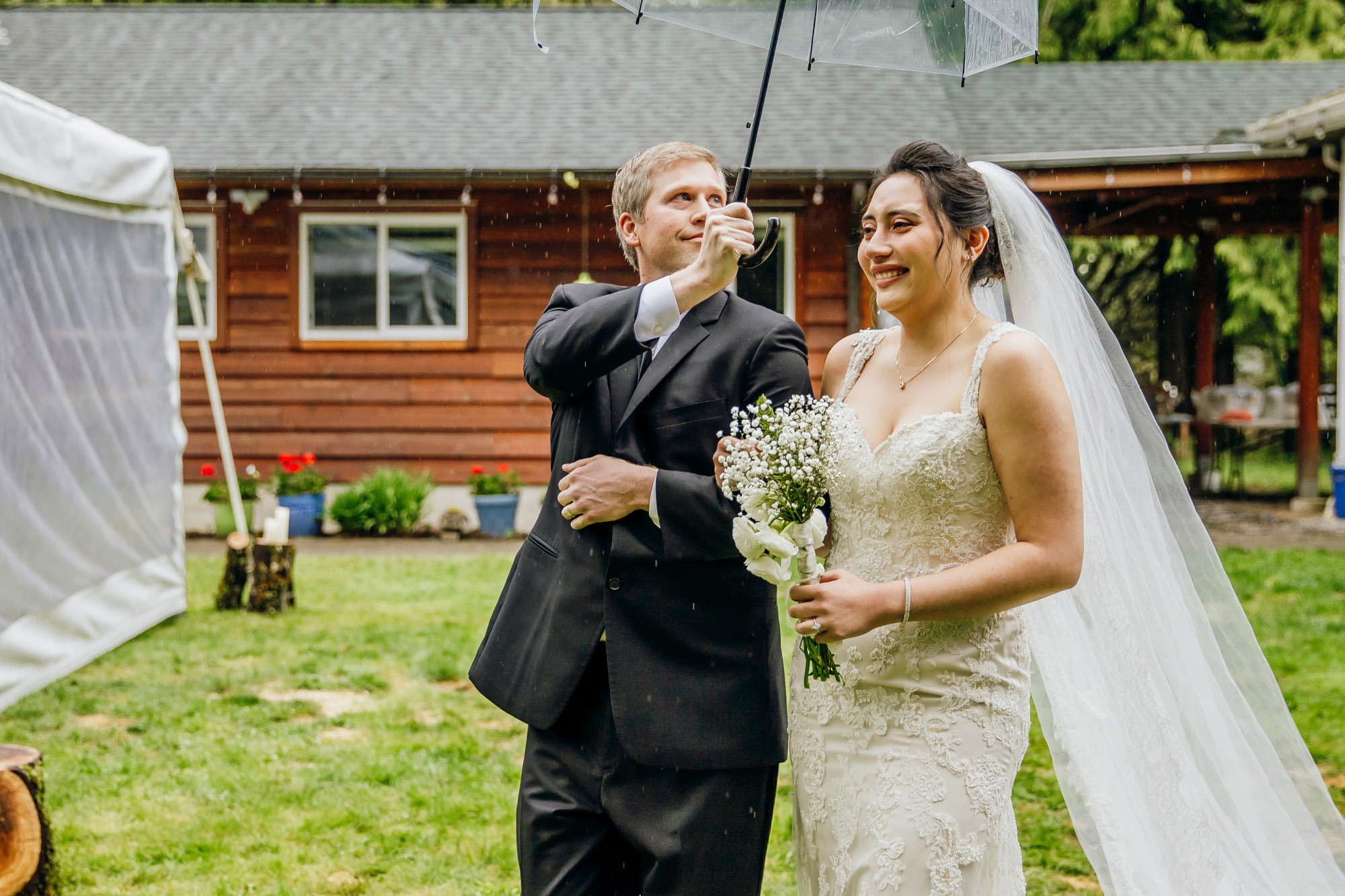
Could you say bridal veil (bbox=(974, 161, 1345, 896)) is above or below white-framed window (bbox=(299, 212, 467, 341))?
below

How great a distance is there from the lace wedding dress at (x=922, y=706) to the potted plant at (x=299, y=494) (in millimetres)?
9930

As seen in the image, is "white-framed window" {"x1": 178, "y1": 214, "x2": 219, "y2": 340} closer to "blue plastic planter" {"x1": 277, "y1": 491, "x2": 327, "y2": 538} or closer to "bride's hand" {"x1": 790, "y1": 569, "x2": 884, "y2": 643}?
"blue plastic planter" {"x1": 277, "y1": 491, "x2": 327, "y2": 538}

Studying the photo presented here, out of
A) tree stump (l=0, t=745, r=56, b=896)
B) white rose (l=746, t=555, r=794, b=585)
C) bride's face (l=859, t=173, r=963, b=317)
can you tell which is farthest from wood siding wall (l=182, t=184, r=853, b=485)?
white rose (l=746, t=555, r=794, b=585)

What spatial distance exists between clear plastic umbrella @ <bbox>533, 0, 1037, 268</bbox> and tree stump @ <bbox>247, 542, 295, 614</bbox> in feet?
19.9

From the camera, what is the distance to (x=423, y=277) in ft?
40.5

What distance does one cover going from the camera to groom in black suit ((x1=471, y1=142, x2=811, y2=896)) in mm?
2252

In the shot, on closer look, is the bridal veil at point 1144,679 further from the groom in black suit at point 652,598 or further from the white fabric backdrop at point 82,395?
the white fabric backdrop at point 82,395

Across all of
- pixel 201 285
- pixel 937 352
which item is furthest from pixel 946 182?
pixel 201 285

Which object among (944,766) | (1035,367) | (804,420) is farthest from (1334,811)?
(804,420)

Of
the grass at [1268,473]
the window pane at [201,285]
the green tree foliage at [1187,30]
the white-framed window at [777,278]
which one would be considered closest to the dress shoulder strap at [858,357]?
the white-framed window at [777,278]

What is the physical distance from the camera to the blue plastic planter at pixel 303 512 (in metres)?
11.7

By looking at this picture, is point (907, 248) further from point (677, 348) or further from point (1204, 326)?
point (1204, 326)

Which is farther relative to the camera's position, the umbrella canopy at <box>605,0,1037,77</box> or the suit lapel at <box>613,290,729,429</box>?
the umbrella canopy at <box>605,0,1037,77</box>

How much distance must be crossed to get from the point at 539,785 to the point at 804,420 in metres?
0.92
